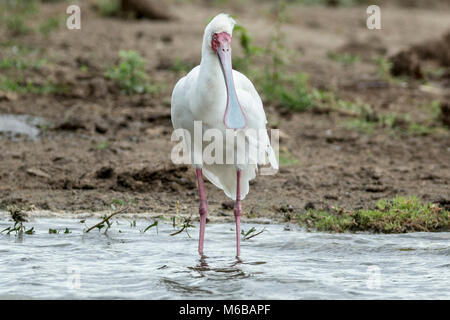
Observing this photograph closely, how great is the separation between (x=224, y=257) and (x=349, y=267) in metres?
1.01

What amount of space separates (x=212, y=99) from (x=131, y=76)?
5.19m

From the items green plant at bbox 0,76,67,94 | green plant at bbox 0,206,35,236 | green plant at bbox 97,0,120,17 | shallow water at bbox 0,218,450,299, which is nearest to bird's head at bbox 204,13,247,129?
shallow water at bbox 0,218,450,299

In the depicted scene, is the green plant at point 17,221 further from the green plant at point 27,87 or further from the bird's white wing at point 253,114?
the green plant at point 27,87

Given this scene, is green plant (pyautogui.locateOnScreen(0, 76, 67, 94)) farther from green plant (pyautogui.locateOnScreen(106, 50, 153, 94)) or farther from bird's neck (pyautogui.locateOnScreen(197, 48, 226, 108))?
bird's neck (pyautogui.locateOnScreen(197, 48, 226, 108))

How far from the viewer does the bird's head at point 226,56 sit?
5793mm

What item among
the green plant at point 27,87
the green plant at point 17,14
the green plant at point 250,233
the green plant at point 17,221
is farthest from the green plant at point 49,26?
the green plant at point 250,233

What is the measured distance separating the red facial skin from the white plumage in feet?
0.08

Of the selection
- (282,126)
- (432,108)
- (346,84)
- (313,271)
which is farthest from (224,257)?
(346,84)

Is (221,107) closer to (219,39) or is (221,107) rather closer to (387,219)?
(219,39)

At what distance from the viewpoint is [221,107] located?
604cm

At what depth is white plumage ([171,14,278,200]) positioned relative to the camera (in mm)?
5961

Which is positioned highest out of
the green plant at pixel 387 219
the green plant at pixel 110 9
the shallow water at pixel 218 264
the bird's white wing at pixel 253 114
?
the green plant at pixel 110 9

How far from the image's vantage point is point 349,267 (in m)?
6.14
